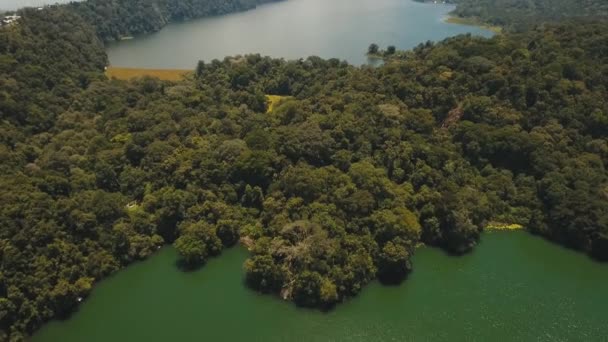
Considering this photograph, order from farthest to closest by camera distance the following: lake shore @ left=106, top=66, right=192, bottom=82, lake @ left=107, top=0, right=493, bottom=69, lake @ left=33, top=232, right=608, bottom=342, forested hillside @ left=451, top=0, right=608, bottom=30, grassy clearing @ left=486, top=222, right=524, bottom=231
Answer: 1. forested hillside @ left=451, top=0, right=608, bottom=30
2. lake @ left=107, top=0, right=493, bottom=69
3. lake shore @ left=106, top=66, right=192, bottom=82
4. grassy clearing @ left=486, top=222, right=524, bottom=231
5. lake @ left=33, top=232, right=608, bottom=342

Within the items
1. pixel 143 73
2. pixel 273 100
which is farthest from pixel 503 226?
pixel 143 73

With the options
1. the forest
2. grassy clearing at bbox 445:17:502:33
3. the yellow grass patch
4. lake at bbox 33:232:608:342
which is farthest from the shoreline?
lake at bbox 33:232:608:342

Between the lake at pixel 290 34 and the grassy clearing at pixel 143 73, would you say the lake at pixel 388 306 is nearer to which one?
the grassy clearing at pixel 143 73

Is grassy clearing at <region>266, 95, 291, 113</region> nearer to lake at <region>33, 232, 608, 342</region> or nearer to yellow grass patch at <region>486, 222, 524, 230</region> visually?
lake at <region>33, 232, 608, 342</region>

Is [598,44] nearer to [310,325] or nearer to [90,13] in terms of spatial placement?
[310,325]

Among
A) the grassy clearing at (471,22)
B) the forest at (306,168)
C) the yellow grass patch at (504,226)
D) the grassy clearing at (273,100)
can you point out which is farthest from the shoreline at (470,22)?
the yellow grass patch at (504,226)

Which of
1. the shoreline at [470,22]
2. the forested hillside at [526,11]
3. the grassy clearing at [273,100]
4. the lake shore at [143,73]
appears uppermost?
the lake shore at [143,73]

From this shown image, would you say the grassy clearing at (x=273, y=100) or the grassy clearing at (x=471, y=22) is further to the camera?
the grassy clearing at (x=471, y=22)

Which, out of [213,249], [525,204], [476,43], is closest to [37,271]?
[213,249]
